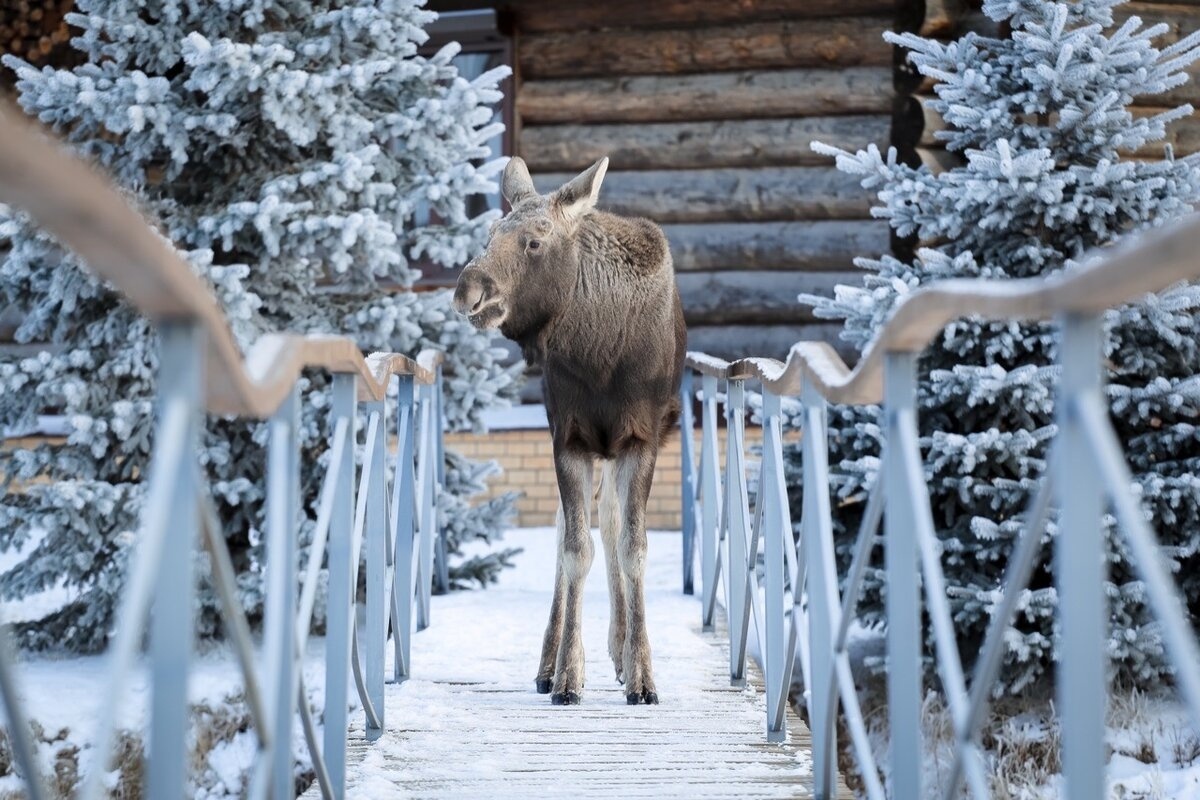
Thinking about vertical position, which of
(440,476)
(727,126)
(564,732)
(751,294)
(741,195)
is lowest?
(564,732)

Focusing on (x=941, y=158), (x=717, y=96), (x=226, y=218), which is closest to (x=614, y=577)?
(x=226, y=218)

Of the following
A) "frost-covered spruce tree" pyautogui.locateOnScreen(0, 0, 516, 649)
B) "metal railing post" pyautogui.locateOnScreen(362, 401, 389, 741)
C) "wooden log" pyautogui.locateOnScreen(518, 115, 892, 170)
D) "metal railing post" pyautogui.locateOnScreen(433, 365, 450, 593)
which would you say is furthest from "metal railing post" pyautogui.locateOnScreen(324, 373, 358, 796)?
"wooden log" pyautogui.locateOnScreen(518, 115, 892, 170)

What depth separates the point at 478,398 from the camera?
20.4 feet

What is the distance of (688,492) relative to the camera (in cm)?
661

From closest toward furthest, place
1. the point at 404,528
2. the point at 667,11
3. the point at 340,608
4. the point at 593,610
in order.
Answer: the point at 340,608 → the point at 404,528 → the point at 593,610 → the point at 667,11

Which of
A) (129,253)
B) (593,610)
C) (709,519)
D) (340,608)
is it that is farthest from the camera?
(593,610)

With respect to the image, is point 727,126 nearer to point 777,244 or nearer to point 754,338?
point 777,244

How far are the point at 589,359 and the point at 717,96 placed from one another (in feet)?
16.4

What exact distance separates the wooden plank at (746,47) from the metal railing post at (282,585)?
22.5ft

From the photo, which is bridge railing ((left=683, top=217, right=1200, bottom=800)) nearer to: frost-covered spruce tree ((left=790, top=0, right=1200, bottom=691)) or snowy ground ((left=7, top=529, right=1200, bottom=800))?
snowy ground ((left=7, top=529, right=1200, bottom=800))

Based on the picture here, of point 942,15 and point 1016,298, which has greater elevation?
point 942,15

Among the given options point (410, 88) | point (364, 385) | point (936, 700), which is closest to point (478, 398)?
point (410, 88)

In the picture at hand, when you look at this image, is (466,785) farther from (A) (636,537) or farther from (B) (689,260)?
(B) (689,260)

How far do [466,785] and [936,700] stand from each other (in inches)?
130
